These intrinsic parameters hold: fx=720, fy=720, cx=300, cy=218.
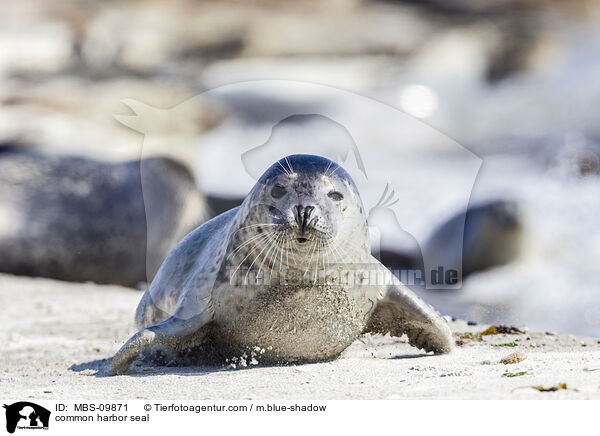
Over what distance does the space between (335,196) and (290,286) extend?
0.44 metres

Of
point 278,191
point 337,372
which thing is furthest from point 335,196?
point 337,372

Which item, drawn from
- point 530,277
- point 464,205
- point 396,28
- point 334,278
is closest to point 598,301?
point 530,277

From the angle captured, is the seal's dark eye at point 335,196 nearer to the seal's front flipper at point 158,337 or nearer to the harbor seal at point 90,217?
the seal's front flipper at point 158,337

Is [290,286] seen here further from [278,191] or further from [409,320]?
[409,320]

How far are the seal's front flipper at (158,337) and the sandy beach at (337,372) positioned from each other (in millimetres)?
83

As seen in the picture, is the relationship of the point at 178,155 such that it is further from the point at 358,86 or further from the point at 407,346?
the point at 407,346

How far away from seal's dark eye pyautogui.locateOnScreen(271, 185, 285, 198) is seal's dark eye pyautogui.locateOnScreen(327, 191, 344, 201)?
0.65ft

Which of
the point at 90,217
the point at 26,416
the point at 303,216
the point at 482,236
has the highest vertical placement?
the point at 482,236

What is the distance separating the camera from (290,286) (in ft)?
10.3

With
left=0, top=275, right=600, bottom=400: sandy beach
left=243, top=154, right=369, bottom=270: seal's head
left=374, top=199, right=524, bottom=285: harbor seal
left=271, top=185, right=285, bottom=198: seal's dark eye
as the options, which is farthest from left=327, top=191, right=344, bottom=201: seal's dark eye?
left=374, top=199, right=524, bottom=285: harbor seal

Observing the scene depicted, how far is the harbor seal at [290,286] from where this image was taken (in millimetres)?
3053

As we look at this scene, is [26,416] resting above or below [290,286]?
below

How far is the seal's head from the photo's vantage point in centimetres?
289

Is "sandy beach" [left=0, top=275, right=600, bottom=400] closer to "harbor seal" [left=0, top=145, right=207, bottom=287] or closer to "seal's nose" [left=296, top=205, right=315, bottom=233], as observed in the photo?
"seal's nose" [left=296, top=205, right=315, bottom=233]
